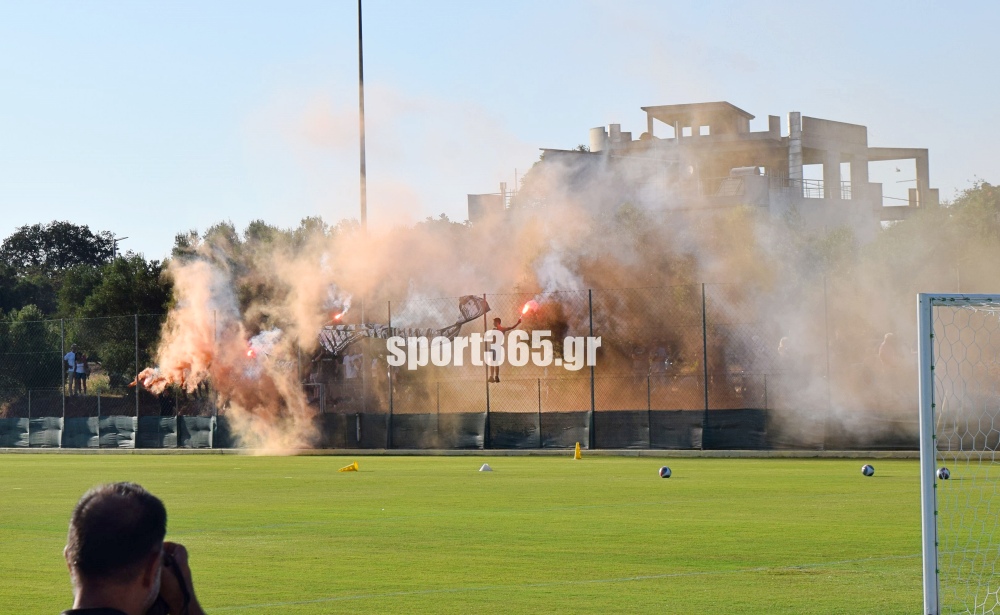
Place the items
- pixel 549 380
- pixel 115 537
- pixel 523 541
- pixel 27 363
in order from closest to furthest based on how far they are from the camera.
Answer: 1. pixel 115 537
2. pixel 523 541
3. pixel 549 380
4. pixel 27 363

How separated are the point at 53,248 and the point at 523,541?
357ft

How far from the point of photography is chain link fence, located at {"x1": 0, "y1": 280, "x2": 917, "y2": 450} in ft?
116

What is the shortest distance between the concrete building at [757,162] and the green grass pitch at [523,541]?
49523mm

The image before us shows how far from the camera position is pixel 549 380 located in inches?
1729

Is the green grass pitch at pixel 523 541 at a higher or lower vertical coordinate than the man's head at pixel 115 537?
lower

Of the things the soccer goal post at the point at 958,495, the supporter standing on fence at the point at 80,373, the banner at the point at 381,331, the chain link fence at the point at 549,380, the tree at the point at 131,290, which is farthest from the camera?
the tree at the point at 131,290

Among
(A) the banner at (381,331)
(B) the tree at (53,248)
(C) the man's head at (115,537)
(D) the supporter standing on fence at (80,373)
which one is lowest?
(C) the man's head at (115,537)

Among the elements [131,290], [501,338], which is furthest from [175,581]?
[131,290]

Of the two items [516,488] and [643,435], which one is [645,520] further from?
[643,435]

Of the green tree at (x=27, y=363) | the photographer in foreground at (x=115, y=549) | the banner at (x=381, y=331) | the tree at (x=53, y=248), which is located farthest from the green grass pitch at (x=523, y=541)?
the tree at (x=53, y=248)

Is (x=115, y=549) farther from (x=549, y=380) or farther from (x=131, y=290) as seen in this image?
(x=131, y=290)

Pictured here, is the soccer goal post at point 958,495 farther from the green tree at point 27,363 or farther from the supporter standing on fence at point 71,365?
the green tree at point 27,363

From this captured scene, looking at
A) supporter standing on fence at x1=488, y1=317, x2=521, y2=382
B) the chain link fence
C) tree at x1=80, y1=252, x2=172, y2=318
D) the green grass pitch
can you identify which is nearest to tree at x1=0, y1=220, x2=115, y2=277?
tree at x1=80, y1=252, x2=172, y2=318

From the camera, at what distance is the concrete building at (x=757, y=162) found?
74000 mm
